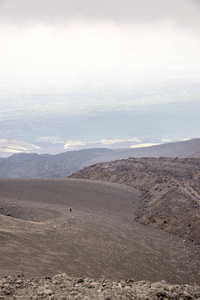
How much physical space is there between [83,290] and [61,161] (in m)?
94.1

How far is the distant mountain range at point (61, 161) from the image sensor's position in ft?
289

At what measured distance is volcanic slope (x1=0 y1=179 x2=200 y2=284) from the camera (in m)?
11.1

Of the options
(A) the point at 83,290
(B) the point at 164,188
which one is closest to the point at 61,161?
(B) the point at 164,188

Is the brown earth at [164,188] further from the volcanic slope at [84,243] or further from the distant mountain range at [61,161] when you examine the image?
the distant mountain range at [61,161]

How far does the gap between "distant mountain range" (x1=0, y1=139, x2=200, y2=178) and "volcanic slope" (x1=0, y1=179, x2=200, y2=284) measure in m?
59.3

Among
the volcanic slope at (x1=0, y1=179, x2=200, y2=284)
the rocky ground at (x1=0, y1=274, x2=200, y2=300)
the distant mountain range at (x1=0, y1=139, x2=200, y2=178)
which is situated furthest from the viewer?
the distant mountain range at (x1=0, y1=139, x2=200, y2=178)

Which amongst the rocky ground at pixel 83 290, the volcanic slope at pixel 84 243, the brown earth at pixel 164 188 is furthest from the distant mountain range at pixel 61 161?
the rocky ground at pixel 83 290

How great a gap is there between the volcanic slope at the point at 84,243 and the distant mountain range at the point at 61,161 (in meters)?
59.3

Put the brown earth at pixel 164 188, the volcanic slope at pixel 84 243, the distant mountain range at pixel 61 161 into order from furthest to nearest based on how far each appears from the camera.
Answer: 1. the distant mountain range at pixel 61 161
2. the brown earth at pixel 164 188
3. the volcanic slope at pixel 84 243

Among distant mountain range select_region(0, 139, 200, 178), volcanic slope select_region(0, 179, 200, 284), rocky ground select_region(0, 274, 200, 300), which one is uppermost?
distant mountain range select_region(0, 139, 200, 178)

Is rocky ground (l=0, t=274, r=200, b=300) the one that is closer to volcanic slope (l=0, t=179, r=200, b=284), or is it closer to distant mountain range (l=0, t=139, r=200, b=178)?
volcanic slope (l=0, t=179, r=200, b=284)

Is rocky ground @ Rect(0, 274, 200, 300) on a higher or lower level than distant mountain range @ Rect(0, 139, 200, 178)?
lower

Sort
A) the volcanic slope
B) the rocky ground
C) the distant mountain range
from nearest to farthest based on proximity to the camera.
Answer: the rocky ground, the volcanic slope, the distant mountain range

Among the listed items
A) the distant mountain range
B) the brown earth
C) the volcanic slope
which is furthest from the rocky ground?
the distant mountain range
